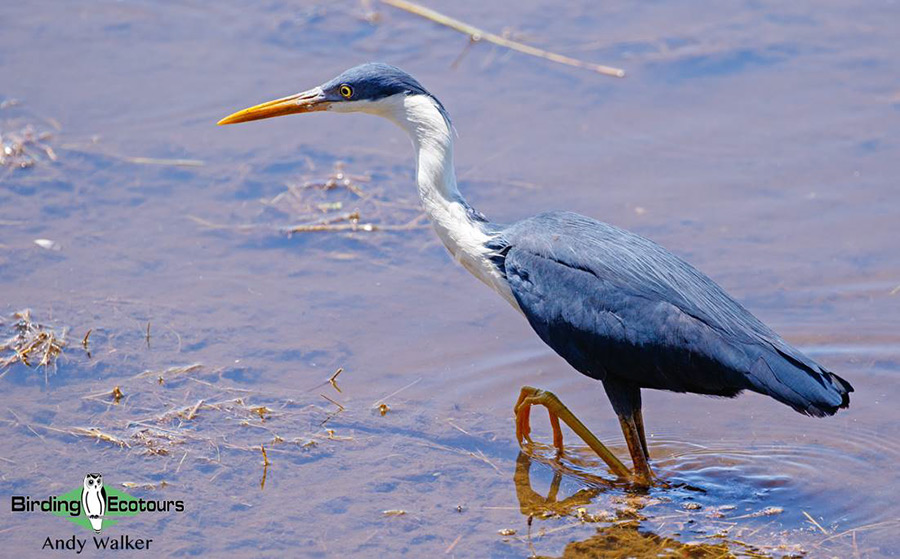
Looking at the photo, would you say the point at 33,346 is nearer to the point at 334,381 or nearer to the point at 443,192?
the point at 334,381

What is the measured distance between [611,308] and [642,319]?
0.52 feet

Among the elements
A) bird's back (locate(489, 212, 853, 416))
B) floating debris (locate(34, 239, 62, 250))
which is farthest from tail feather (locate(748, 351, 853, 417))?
floating debris (locate(34, 239, 62, 250))

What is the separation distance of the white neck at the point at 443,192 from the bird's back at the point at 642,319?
19cm

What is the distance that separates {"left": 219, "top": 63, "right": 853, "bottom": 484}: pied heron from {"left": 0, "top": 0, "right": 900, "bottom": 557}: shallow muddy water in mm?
564

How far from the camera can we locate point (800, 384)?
5355 millimetres

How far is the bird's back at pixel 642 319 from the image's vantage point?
5492 mm

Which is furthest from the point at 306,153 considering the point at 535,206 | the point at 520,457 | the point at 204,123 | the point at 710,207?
the point at 520,457

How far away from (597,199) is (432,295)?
5.06 ft

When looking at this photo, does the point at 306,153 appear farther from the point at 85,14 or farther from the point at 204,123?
the point at 85,14

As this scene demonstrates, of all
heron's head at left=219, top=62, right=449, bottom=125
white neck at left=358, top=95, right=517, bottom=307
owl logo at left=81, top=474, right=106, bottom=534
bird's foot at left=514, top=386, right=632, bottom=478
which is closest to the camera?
owl logo at left=81, top=474, right=106, bottom=534

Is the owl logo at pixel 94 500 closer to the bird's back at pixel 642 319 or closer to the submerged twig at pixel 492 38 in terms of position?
the bird's back at pixel 642 319

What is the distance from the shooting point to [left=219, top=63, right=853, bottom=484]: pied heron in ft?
18.1

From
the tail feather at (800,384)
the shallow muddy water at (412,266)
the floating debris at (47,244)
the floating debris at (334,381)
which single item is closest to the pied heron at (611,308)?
the tail feather at (800,384)

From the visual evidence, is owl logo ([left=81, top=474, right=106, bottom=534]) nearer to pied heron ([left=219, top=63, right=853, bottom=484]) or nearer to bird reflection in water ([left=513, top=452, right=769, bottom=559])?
bird reflection in water ([left=513, top=452, right=769, bottom=559])
